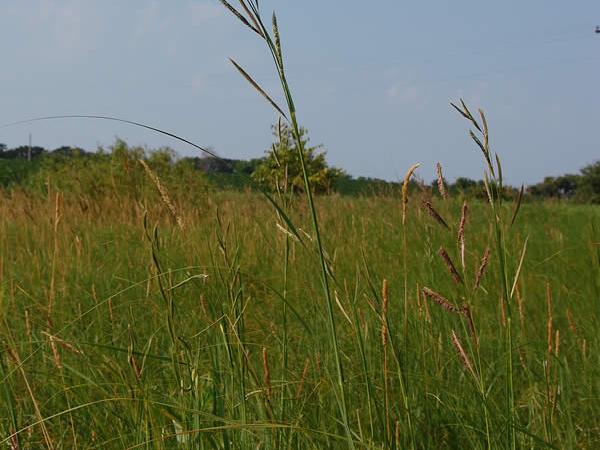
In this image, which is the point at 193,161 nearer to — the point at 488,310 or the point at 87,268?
the point at 87,268

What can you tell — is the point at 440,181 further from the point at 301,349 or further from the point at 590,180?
the point at 590,180

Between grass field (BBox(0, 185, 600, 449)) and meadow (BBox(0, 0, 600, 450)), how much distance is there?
0.01 metres

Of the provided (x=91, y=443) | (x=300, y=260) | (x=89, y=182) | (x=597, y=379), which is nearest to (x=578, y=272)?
(x=300, y=260)

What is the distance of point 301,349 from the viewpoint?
8.50 ft

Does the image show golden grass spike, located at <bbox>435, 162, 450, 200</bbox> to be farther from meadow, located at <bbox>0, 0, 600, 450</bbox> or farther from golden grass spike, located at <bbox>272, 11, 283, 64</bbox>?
golden grass spike, located at <bbox>272, 11, 283, 64</bbox>

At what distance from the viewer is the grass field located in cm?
123

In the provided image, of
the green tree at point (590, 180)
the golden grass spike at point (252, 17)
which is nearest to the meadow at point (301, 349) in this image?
the golden grass spike at point (252, 17)

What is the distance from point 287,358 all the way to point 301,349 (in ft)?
1.85

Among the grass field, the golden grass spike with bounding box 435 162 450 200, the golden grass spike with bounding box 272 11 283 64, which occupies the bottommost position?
the grass field

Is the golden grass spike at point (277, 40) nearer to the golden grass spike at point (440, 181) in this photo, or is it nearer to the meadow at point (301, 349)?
the meadow at point (301, 349)

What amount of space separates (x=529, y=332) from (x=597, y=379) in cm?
90

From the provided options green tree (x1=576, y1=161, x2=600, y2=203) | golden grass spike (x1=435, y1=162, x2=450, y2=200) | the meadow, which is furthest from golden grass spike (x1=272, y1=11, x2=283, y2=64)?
green tree (x1=576, y1=161, x2=600, y2=203)

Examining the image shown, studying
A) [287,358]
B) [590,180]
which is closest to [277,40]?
[287,358]

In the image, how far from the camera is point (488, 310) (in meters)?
3.35
